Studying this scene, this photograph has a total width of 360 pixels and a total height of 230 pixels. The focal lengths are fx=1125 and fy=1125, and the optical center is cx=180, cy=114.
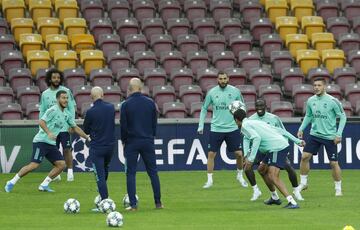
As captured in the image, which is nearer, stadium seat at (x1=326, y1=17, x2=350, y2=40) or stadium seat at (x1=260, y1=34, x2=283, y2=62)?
stadium seat at (x1=260, y1=34, x2=283, y2=62)

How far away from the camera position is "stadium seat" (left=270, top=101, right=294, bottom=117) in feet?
91.0

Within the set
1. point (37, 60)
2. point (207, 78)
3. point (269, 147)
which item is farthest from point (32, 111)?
point (269, 147)

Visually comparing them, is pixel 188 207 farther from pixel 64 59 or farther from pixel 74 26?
pixel 74 26

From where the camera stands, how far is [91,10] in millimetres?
31547

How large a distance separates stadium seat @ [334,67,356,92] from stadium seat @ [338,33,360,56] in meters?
1.84

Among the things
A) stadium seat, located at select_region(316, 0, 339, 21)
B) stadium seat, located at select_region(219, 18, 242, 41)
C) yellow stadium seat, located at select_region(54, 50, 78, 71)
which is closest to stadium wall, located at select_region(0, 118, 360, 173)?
yellow stadium seat, located at select_region(54, 50, 78, 71)

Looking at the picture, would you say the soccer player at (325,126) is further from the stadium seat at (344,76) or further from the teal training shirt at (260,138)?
the stadium seat at (344,76)

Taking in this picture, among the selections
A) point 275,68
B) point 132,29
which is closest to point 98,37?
point 132,29

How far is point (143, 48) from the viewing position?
30250mm

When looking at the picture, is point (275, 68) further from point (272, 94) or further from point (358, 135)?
point (358, 135)

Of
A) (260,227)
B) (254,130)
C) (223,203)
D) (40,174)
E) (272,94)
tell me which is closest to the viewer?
(260,227)

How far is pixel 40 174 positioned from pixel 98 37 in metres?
6.00

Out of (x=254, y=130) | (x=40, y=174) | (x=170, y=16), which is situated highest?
(x=170, y=16)

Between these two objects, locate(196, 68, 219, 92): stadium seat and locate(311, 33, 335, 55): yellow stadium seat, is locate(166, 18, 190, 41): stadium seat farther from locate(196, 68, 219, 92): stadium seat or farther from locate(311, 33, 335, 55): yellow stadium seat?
locate(311, 33, 335, 55): yellow stadium seat
